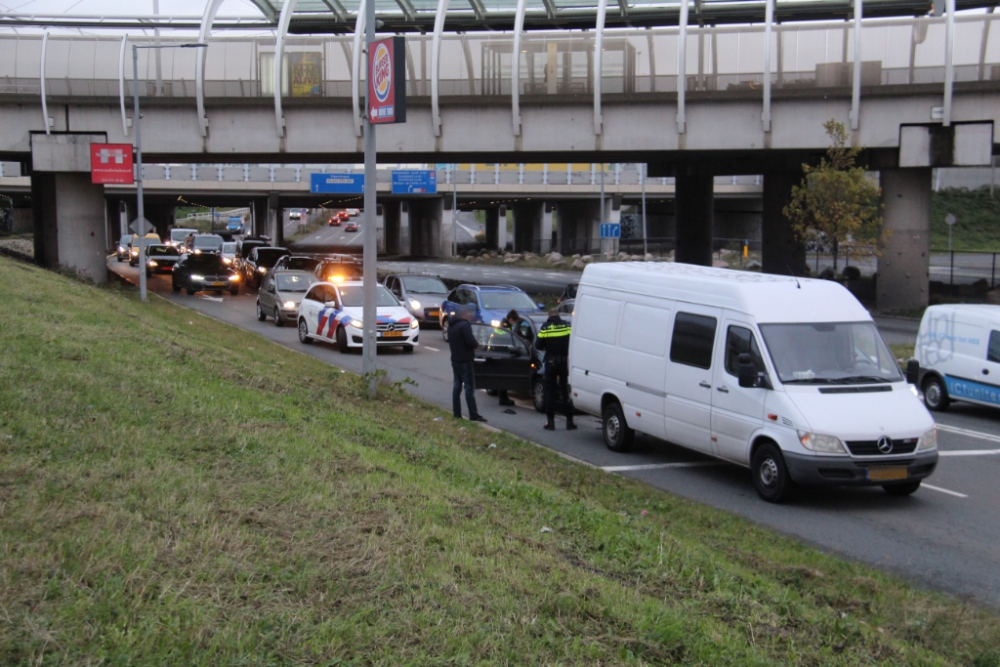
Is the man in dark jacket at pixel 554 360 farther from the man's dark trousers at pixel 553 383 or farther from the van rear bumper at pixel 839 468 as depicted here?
the van rear bumper at pixel 839 468

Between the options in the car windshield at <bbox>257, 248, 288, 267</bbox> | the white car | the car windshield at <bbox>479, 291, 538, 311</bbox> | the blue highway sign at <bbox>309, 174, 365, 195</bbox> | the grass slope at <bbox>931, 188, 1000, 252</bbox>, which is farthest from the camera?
the grass slope at <bbox>931, 188, 1000, 252</bbox>

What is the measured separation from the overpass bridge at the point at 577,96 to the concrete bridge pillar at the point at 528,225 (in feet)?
162

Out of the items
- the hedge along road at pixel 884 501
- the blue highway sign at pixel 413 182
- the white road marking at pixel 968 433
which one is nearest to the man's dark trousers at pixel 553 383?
the hedge along road at pixel 884 501

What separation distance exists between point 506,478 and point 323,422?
217 cm

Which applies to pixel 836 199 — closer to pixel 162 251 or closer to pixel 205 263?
pixel 205 263

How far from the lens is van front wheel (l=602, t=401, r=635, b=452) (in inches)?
500

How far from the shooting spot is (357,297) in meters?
24.4

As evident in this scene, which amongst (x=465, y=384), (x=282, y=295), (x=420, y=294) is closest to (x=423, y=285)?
(x=420, y=294)

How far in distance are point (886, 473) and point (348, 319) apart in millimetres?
15631

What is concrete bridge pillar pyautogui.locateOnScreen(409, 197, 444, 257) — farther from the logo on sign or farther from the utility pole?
the logo on sign

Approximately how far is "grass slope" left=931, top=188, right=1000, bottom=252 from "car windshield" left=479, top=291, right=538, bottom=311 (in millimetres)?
45055

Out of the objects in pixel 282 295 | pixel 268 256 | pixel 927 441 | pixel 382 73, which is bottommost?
pixel 927 441

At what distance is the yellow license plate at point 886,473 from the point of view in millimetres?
9703

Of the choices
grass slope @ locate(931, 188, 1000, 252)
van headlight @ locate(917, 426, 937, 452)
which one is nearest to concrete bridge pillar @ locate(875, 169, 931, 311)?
van headlight @ locate(917, 426, 937, 452)
